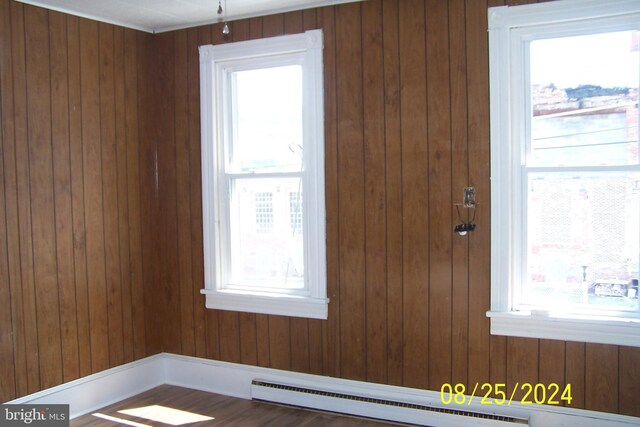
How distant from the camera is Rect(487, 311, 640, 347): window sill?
2984mm

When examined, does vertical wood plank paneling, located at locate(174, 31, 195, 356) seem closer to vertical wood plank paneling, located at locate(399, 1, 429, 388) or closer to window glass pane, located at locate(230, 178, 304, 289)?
window glass pane, located at locate(230, 178, 304, 289)

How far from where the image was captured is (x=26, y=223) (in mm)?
3453

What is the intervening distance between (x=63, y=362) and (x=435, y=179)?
2.57 meters

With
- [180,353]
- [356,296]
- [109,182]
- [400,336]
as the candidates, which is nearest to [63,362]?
[180,353]

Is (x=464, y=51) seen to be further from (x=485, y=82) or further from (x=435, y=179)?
(x=435, y=179)

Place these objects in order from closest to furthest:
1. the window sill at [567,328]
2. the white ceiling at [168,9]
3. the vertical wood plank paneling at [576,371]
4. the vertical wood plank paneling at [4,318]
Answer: the window sill at [567,328], the vertical wood plank paneling at [576,371], the vertical wood plank paneling at [4,318], the white ceiling at [168,9]

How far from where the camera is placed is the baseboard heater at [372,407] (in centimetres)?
329

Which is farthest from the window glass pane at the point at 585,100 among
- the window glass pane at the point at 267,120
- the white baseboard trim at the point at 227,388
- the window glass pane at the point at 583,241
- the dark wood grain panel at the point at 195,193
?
the dark wood grain panel at the point at 195,193

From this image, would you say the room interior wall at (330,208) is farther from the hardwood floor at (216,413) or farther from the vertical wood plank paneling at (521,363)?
the hardwood floor at (216,413)

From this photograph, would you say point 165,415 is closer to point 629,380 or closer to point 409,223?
point 409,223

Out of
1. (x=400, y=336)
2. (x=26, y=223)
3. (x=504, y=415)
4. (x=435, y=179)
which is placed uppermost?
(x=435, y=179)

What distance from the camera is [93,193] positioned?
153 inches

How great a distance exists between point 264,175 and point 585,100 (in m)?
2.01

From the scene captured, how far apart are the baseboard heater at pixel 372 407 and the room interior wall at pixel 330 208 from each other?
132 mm
